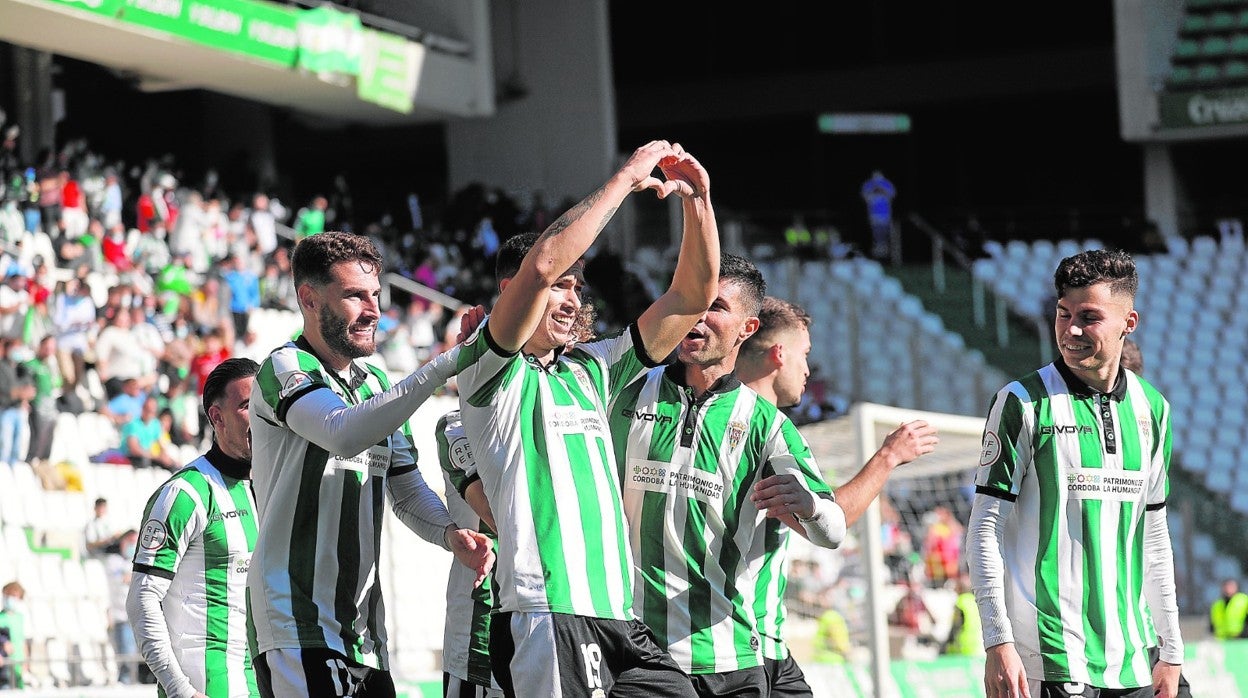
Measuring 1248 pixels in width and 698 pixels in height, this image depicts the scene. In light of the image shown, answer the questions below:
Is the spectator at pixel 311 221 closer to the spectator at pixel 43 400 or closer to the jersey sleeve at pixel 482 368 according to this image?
the spectator at pixel 43 400

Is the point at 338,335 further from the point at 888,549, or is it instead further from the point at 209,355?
the point at 888,549

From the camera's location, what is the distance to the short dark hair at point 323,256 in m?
5.01

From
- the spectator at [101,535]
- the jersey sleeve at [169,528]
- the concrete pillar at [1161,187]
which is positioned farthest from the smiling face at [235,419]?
the concrete pillar at [1161,187]

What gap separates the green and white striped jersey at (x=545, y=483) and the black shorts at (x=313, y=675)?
579 mm

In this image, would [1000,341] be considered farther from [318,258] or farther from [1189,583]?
[318,258]

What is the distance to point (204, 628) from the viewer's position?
227 inches

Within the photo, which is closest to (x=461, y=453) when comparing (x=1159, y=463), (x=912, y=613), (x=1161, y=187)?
(x=1159, y=463)

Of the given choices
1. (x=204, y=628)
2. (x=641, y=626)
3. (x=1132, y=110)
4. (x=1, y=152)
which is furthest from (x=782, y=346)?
(x=1132, y=110)

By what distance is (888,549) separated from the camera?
52.2 ft

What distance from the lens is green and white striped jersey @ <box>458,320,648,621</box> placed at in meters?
4.49

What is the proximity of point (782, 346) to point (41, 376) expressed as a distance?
32.0 ft

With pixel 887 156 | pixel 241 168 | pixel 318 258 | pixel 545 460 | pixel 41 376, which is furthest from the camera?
pixel 887 156

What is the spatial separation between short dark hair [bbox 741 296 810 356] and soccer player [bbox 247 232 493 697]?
1.40m

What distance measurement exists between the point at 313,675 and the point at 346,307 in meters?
1.06
